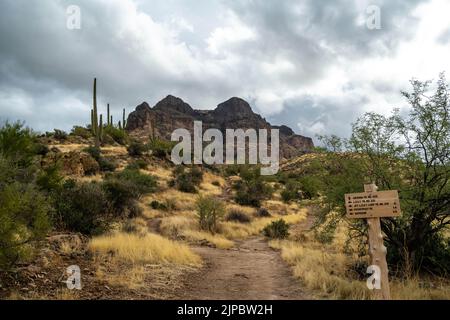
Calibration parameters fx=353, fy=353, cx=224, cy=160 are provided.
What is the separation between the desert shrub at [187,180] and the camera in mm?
31938

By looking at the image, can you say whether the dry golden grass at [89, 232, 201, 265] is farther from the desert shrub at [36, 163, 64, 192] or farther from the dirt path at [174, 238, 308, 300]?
the desert shrub at [36, 163, 64, 192]

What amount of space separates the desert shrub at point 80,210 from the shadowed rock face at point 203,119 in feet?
255

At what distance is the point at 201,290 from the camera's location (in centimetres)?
819

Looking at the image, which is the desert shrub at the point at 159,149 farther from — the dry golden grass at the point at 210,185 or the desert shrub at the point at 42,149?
the desert shrub at the point at 42,149

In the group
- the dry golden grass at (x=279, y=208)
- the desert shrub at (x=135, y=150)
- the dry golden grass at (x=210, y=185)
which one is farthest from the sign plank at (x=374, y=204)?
the desert shrub at (x=135, y=150)

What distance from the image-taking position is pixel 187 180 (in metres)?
34.1

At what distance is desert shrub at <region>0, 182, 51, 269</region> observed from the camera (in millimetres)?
6590

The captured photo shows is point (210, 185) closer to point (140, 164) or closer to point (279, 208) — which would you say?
point (140, 164)

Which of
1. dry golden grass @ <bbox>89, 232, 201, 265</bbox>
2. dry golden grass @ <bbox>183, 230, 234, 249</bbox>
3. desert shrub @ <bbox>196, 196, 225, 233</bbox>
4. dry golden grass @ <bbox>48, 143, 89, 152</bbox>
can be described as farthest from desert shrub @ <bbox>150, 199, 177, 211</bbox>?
dry golden grass @ <bbox>48, 143, 89, 152</bbox>
